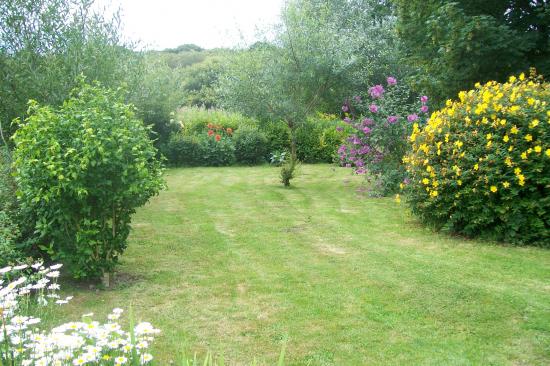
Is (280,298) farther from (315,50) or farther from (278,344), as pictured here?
(315,50)

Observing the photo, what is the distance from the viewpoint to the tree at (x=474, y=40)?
9680 mm

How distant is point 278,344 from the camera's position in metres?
4.04

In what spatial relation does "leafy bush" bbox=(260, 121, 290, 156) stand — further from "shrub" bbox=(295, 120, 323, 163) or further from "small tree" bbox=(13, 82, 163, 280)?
"small tree" bbox=(13, 82, 163, 280)

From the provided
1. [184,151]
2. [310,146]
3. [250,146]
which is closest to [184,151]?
[184,151]

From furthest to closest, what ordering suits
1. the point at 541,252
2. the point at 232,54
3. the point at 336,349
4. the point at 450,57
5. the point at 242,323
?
the point at 232,54 < the point at 450,57 < the point at 541,252 < the point at 242,323 < the point at 336,349

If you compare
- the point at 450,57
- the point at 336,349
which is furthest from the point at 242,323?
the point at 450,57

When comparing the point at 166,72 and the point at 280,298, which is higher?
the point at 166,72

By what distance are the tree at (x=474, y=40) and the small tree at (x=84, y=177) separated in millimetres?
6955

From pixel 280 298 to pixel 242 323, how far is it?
0.66 meters

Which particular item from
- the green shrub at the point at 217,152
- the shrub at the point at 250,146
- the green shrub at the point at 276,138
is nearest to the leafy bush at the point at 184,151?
the green shrub at the point at 217,152

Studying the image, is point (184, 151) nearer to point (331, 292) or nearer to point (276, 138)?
point (276, 138)

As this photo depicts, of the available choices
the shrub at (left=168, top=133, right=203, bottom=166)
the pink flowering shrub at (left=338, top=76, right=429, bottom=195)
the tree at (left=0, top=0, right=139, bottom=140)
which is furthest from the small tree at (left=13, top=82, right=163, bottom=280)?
the shrub at (left=168, top=133, right=203, bottom=166)

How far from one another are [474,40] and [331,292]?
6659 mm

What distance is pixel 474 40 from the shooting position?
9.58m
